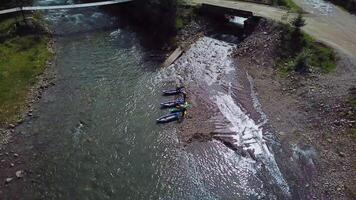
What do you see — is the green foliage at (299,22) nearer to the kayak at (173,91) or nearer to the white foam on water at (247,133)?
the white foam on water at (247,133)

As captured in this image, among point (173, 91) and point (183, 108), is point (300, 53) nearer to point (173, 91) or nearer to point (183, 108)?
point (173, 91)

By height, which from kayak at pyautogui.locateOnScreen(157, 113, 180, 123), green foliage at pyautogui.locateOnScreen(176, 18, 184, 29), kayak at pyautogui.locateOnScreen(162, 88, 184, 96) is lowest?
kayak at pyautogui.locateOnScreen(157, 113, 180, 123)

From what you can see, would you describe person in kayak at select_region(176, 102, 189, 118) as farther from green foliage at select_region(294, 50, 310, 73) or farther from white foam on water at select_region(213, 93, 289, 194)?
green foliage at select_region(294, 50, 310, 73)

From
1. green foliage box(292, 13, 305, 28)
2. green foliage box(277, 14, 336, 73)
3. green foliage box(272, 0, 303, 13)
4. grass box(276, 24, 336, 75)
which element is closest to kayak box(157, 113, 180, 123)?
grass box(276, 24, 336, 75)

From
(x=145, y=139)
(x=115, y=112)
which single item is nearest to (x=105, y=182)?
(x=145, y=139)

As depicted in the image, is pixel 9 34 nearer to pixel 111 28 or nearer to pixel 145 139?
pixel 111 28
